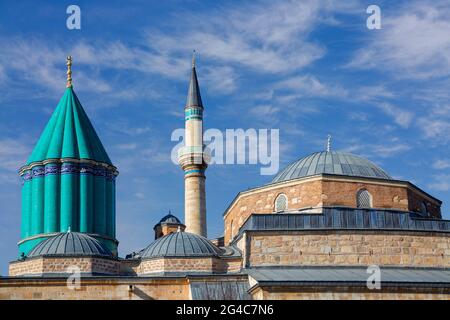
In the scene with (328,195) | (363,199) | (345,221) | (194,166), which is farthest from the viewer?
(194,166)

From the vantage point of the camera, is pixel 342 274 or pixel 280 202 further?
pixel 280 202

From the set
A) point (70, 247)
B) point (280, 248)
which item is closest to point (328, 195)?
point (280, 248)

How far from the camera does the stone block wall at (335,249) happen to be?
29234mm

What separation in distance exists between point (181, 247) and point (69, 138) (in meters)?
8.91

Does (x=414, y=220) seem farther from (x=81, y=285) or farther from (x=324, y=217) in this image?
(x=81, y=285)

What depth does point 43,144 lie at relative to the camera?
121 feet

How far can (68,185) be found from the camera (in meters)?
35.8

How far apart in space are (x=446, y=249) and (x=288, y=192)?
18.0 ft

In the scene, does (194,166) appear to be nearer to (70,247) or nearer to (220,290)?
(70,247)

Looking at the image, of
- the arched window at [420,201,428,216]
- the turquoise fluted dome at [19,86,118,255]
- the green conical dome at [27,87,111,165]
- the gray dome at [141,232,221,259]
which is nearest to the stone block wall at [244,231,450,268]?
the gray dome at [141,232,221,259]

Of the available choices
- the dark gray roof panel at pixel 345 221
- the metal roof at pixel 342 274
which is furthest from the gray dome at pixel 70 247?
the metal roof at pixel 342 274

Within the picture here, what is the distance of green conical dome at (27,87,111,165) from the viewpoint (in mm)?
36312

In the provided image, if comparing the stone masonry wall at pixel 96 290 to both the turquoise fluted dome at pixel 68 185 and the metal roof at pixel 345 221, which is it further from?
the turquoise fluted dome at pixel 68 185
